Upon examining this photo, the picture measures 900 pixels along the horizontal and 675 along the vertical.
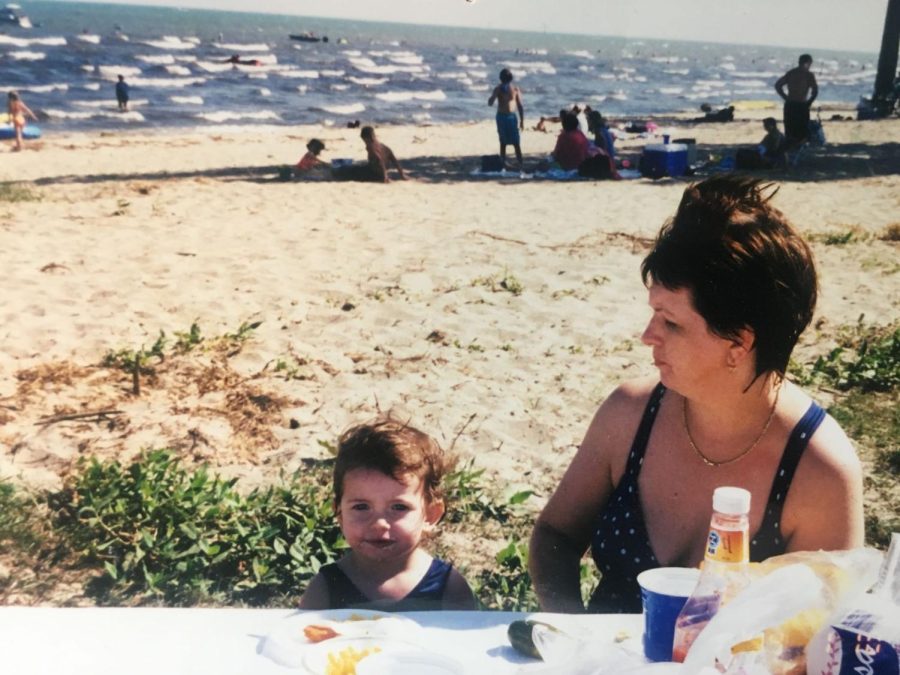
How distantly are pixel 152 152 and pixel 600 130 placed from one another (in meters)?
7.12

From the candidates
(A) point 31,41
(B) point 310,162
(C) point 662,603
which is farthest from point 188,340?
(A) point 31,41

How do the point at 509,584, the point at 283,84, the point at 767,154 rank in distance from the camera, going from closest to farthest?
the point at 509,584
the point at 767,154
the point at 283,84

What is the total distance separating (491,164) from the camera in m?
12.4

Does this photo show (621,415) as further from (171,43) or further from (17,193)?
(171,43)

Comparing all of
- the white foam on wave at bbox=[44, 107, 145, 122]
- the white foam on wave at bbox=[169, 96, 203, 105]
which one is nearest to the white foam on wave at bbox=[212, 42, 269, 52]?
the white foam on wave at bbox=[169, 96, 203, 105]

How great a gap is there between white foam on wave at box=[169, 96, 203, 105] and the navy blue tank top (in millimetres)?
26963

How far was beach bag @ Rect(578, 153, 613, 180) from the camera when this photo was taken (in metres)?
11.1

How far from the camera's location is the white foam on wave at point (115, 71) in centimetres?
3349

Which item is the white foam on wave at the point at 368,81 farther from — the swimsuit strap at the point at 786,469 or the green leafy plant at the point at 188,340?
the swimsuit strap at the point at 786,469

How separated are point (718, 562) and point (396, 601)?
43.6 inches

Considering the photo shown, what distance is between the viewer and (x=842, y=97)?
39.8m

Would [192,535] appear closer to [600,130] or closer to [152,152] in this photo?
[600,130]

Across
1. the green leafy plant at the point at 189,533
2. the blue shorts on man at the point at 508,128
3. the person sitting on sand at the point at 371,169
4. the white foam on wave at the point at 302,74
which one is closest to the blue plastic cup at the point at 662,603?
the green leafy plant at the point at 189,533

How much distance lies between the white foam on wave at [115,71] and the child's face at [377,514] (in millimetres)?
34331
